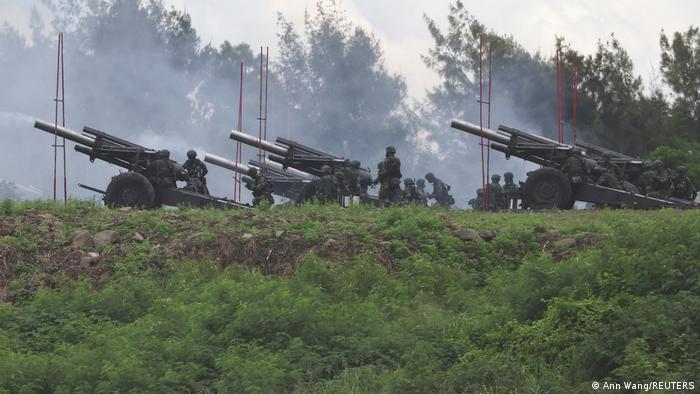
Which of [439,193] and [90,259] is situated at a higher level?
[439,193]

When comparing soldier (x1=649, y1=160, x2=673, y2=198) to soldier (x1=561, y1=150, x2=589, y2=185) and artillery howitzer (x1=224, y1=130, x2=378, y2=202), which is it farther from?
artillery howitzer (x1=224, y1=130, x2=378, y2=202)

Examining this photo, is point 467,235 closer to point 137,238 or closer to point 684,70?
point 137,238

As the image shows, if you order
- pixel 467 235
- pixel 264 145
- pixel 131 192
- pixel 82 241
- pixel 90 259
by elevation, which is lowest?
pixel 90 259

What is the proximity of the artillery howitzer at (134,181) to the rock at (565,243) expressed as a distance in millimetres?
8611

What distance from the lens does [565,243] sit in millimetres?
22141

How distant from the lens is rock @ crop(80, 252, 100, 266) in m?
21.5

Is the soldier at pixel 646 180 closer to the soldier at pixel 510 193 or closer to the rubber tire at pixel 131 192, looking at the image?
the soldier at pixel 510 193

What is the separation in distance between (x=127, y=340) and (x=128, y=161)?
14812mm

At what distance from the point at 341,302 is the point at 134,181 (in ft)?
38.3

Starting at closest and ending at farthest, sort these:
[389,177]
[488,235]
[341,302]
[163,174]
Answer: [341,302]
[488,235]
[389,177]
[163,174]

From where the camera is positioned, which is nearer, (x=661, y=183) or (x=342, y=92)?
(x=661, y=183)

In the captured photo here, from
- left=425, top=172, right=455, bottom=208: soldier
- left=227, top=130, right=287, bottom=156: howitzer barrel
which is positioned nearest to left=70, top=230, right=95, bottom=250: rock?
left=227, top=130, right=287, bottom=156: howitzer barrel

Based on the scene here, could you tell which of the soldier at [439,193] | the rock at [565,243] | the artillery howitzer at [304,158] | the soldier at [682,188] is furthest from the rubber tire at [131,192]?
the soldier at [682,188]

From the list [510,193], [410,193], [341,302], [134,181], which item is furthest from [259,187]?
[341,302]
